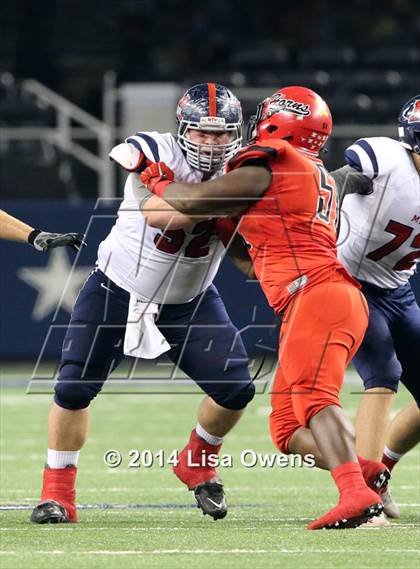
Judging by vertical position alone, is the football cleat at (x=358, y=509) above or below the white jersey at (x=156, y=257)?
below

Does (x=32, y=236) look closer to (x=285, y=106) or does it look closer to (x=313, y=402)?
(x=285, y=106)

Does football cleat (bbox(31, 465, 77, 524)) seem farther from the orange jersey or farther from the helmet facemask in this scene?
the helmet facemask

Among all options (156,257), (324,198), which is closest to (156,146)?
(156,257)

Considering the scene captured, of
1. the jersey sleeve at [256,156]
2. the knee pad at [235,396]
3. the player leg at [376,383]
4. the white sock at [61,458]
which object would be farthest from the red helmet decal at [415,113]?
the white sock at [61,458]

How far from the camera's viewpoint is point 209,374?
511 cm

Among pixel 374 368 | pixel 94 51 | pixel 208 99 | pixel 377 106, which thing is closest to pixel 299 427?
pixel 374 368

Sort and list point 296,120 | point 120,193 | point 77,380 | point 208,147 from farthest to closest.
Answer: point 120,193, point 77,380, point 208,147, point 296,120

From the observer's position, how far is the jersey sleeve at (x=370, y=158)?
5160 millimetres

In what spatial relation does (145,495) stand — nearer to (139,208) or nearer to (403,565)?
(139,208)

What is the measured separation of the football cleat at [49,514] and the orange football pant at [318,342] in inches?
36.8

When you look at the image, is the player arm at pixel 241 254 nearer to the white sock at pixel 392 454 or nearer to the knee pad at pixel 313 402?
the knee pad at pixel 313 402

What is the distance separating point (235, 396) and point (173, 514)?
509 mm

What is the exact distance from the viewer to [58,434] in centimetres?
511

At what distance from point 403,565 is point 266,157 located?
1.40 m
